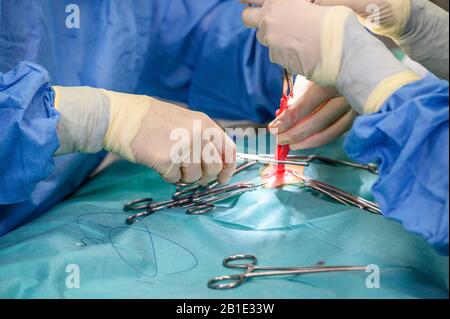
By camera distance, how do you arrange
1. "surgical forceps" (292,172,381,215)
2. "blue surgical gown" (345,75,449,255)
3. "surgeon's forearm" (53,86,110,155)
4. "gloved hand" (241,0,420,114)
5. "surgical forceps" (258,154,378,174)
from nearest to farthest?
"blue surgical gown" (345,75,449,255) → "gloved hand" (241,0,420,114) → "surgeon's forearm" (53,86,110,155) → "surgical forceps" (292,172,381,215) → "surgical forceps" (258,154,378,174)

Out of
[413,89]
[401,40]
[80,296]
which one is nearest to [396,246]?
[413,89]

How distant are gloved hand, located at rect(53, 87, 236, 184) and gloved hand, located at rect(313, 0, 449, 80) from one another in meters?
0.53

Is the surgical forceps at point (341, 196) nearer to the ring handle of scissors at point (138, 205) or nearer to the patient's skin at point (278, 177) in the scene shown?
the patient's skin at point (278, 177)

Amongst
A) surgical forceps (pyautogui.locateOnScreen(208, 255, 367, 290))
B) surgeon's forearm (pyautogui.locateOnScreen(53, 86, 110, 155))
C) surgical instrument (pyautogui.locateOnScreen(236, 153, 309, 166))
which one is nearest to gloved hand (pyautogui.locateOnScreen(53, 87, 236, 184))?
surgeon's forearm (pyautogui.locateOnScreen(53, 86, 110, 155))

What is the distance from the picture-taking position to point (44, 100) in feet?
5.07

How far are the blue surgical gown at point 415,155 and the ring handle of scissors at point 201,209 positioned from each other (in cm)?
62

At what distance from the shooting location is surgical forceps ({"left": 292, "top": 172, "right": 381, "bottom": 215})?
1728 mm

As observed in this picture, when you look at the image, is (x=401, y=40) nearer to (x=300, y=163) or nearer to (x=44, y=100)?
(x=300, y=163)

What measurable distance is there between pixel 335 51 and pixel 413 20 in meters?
0.40

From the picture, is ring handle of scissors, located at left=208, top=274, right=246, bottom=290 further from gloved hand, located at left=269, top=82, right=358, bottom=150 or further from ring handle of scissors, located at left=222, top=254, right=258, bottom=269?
gloved hand, located at left=269, top=82, right=358, bottom=150

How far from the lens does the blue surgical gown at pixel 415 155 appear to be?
3.84 ft

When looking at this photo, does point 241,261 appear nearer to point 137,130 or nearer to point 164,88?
point 137,130

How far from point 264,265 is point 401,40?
2.60ft

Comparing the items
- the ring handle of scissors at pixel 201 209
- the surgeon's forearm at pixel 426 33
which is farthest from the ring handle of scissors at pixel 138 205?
the surgeon's forearm at pixel 426 33
